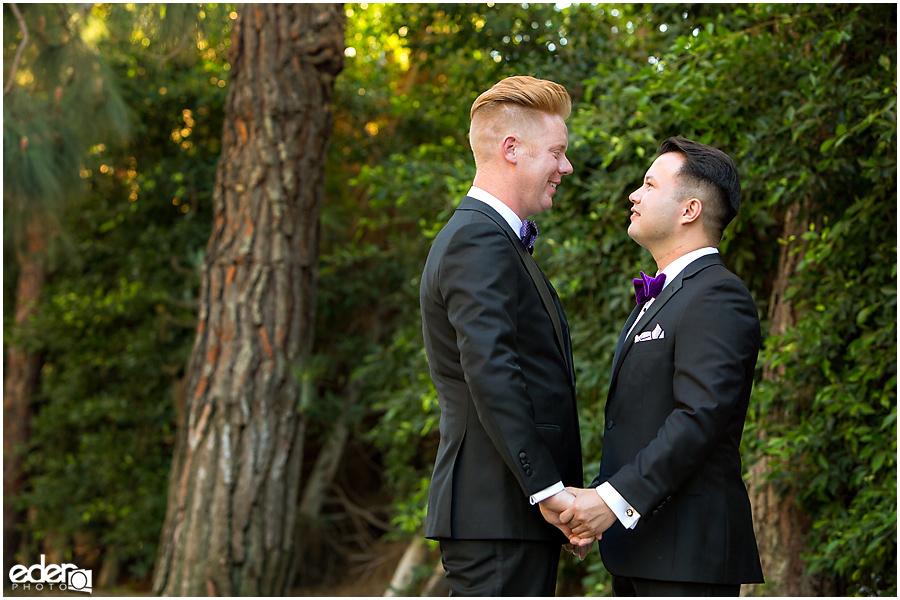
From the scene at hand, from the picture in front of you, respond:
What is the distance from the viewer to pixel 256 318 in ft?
13.4

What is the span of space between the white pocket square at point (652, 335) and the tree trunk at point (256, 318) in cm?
267

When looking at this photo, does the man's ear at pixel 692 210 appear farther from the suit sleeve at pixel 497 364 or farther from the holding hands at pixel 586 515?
the holding hands at pixel 586 515

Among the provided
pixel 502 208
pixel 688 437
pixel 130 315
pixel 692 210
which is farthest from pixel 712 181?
pixel 130 315

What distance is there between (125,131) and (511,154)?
421 cm

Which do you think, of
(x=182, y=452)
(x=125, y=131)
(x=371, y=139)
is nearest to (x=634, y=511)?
(x=182, y=452)

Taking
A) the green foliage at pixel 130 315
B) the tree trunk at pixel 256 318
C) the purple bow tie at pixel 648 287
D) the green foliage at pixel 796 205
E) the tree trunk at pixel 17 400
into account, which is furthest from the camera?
the tree trunk at pixel 17 400

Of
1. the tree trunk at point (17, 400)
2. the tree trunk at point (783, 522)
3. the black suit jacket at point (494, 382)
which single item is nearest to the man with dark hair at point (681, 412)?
the black suit jacket at point (494, 382)

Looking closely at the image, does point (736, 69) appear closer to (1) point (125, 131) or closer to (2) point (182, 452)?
(2) point (182, 452)

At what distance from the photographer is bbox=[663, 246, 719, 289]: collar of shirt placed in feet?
5.90

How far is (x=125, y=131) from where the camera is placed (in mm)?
5234

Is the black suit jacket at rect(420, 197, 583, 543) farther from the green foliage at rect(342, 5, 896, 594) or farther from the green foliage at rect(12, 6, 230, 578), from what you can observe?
the green foliage at rect(12, 6, 230, 578)

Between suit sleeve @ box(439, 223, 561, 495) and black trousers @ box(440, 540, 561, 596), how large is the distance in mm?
170

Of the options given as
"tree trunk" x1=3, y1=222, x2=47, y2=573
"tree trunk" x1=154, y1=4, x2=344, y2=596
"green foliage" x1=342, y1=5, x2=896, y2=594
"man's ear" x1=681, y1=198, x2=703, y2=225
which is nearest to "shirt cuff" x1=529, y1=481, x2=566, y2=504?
"man's ear" x1=681, y1=198, x2=703, y2=225

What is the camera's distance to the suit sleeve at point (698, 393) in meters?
1.59
